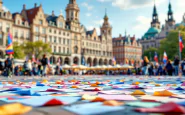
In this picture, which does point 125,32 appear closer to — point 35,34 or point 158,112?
point 35,34

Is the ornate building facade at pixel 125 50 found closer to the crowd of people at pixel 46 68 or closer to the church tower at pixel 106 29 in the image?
the church tower at pixel 106 29

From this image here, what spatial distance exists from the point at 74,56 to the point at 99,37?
1841 cm

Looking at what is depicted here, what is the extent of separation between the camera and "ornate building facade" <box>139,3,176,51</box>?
10558cm

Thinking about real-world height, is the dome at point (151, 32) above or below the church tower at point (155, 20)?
below

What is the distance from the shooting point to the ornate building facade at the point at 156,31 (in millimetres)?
105581

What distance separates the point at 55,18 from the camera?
66.1 m

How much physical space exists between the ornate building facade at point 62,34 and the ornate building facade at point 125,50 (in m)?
9.35

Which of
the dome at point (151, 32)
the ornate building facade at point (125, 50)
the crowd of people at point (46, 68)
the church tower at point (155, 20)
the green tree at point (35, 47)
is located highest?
the church tower at point (155, 20)

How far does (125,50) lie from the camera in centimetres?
9394

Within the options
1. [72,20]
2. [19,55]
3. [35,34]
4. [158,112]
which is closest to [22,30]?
[35,34]

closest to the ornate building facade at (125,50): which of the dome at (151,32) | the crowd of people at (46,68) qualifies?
the dome at (151,32)

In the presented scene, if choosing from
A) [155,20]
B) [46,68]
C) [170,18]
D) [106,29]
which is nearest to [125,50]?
[106,29]

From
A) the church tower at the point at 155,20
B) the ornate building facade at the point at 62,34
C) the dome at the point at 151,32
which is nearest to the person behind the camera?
the ornate building facade at the point at 62,34

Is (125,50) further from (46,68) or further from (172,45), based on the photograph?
(46,68)
